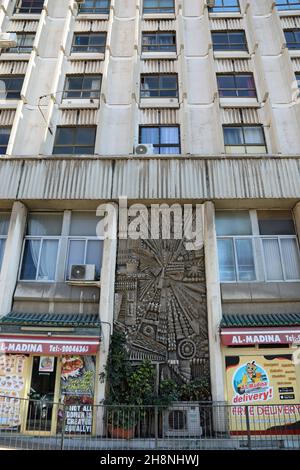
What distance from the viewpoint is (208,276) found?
1170 centimetres

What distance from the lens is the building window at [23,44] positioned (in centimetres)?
1739

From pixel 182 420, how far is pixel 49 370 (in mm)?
4647

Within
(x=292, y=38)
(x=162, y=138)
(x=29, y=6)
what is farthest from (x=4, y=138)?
(x=292, y=38)

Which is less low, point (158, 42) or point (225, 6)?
point (225, 6)

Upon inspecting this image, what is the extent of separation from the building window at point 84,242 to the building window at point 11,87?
7.52 metres

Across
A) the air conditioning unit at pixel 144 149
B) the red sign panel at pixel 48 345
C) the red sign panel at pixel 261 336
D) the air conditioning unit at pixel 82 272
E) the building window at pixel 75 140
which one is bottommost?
the red sign panel at pixel 48 345

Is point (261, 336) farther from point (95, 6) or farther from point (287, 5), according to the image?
point (95, 6)

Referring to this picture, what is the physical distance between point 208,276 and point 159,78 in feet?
35.0

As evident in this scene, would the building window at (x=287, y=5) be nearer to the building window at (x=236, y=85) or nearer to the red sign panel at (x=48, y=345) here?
the building window at (x=236, y=85)

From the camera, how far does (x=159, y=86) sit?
16078mm

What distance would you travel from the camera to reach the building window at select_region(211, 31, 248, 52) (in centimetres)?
1706

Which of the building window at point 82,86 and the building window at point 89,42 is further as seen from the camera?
the building window at point 89,42

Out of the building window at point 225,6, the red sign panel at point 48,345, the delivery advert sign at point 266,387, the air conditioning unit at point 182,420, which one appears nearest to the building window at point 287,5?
the building window at point 225,6
